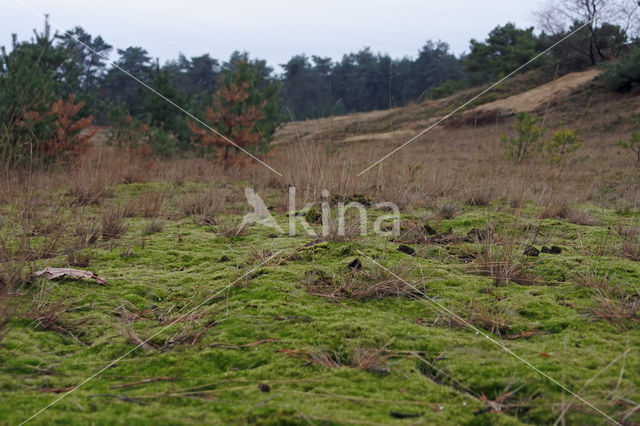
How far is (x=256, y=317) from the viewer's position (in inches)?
66.2

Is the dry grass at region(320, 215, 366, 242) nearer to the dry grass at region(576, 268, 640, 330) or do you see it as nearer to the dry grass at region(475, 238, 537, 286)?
the dry grass at region(475, 238, 537, 286)

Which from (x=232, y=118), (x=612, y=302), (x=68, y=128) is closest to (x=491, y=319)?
(x=612, y=302)

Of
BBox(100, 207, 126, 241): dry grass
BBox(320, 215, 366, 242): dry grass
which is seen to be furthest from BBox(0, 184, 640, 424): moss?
BBox(100, 207, 126, 241): dry grass

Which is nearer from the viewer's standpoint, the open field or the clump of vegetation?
the open field

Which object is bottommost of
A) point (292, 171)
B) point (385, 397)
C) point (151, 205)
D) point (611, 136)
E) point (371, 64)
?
point (385, 397)

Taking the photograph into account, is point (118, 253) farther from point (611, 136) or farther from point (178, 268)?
point (611, 136)

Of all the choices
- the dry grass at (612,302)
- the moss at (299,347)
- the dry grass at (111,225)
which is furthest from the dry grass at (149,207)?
the dry grass at (612,302)

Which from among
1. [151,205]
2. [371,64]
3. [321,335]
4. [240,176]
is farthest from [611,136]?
[371,64]

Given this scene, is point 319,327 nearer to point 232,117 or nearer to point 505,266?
point 505,266

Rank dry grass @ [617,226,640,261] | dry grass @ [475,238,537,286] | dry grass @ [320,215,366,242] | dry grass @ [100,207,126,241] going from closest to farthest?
1. dry grass @ [475,238,537,286]
2. dry grass @ [617,226,640,261]
3. dry grass @ [320,215,366,242]
4. dry grass @ [100,207,126,241]

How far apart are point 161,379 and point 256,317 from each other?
467 millimetres

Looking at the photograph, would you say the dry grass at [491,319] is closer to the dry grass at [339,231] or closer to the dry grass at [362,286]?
the dry grass at [362,286]

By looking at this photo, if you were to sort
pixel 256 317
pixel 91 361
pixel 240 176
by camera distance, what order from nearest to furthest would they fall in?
1. pixel 91 361
2. pixel 256 317
3. pixel 240 176

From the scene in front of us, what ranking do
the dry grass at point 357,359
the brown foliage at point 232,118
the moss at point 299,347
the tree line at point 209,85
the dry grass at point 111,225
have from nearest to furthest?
the moss at point 299,347, the dry grass at point 357,359, the dry grass at point 111,225, the tree line at point 209,85, the brown foliage at point 232,118
